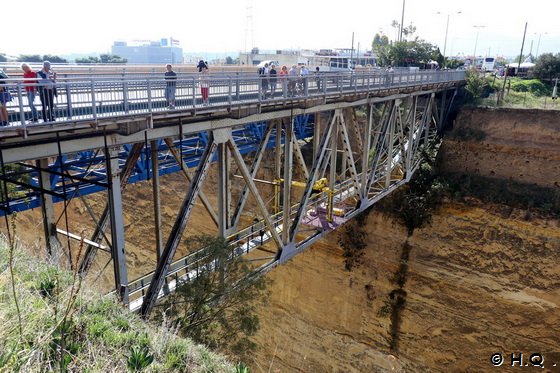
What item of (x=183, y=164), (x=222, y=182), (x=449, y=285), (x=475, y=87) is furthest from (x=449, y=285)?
(x=183, y=164)

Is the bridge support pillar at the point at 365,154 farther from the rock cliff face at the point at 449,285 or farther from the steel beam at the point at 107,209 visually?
the steel beam at the point at 107,209

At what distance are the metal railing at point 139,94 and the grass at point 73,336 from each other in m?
2.11

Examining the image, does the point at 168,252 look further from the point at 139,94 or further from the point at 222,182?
the point at 139,94

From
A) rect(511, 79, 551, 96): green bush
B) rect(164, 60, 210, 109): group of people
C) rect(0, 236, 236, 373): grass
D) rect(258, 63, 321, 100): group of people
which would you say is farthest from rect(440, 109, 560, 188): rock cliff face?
rect(0, 236, 236, 373): grass

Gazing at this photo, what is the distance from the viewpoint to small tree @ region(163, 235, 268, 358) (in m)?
8.66

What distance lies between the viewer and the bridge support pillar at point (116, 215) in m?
6.70

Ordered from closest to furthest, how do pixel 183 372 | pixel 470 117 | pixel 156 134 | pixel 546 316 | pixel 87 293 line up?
pixel 183 372, pixel 87 293, pixel 156 134, pixel 546 316, pixel 470 117

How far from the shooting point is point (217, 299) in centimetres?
902

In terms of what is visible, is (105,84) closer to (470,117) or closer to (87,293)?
(87,293)

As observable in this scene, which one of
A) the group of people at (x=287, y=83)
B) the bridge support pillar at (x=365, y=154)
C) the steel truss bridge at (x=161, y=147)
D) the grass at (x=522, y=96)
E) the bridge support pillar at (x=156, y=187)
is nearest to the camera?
the steel truss bridge at (x=161, y=147)

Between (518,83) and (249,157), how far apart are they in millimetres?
17156

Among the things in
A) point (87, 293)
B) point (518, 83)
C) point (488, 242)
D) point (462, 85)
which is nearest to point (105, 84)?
point (87, 293)

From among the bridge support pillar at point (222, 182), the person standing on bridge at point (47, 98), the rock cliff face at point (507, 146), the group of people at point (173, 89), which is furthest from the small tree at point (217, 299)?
the rock cliff face at point (507, 146)

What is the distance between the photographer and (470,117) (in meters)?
21.6
